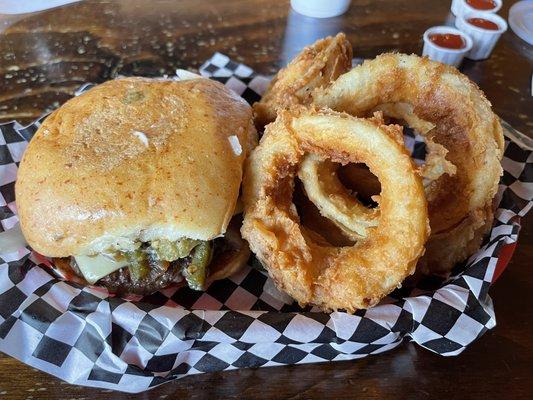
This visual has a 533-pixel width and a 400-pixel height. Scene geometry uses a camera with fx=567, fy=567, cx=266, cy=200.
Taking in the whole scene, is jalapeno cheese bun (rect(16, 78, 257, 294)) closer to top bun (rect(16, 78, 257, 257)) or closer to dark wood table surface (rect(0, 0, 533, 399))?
top bun (rect(16, 78, 257, 257))

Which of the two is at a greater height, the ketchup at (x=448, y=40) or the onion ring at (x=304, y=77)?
the onion ring at (x=304, y=77)

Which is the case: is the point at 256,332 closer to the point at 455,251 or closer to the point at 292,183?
the point at 292,183

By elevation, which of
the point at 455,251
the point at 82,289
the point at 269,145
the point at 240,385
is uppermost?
the point at 269,145

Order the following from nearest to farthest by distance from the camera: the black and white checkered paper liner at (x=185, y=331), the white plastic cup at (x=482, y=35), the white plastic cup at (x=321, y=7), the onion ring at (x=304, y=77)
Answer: the black and white checkered paper liner at (x=185, y=331), the onion ring at (x=304, y=77), the white plastic cup at (x=482, y=35), the white plastic cup at (x=321, y=7)

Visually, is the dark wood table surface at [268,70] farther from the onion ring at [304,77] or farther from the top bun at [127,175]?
the onion ring at [304,77]

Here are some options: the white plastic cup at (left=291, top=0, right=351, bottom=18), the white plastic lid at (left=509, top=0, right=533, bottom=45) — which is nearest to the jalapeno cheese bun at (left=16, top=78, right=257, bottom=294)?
the white plastic cup at (left=291, top=0, right=351, bottom=18)

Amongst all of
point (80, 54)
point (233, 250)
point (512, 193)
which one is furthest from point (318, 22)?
point (233, 250)

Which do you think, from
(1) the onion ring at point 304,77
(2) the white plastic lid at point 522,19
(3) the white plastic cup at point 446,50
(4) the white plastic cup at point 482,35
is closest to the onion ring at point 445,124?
(1) the onion ring at point 304,77
